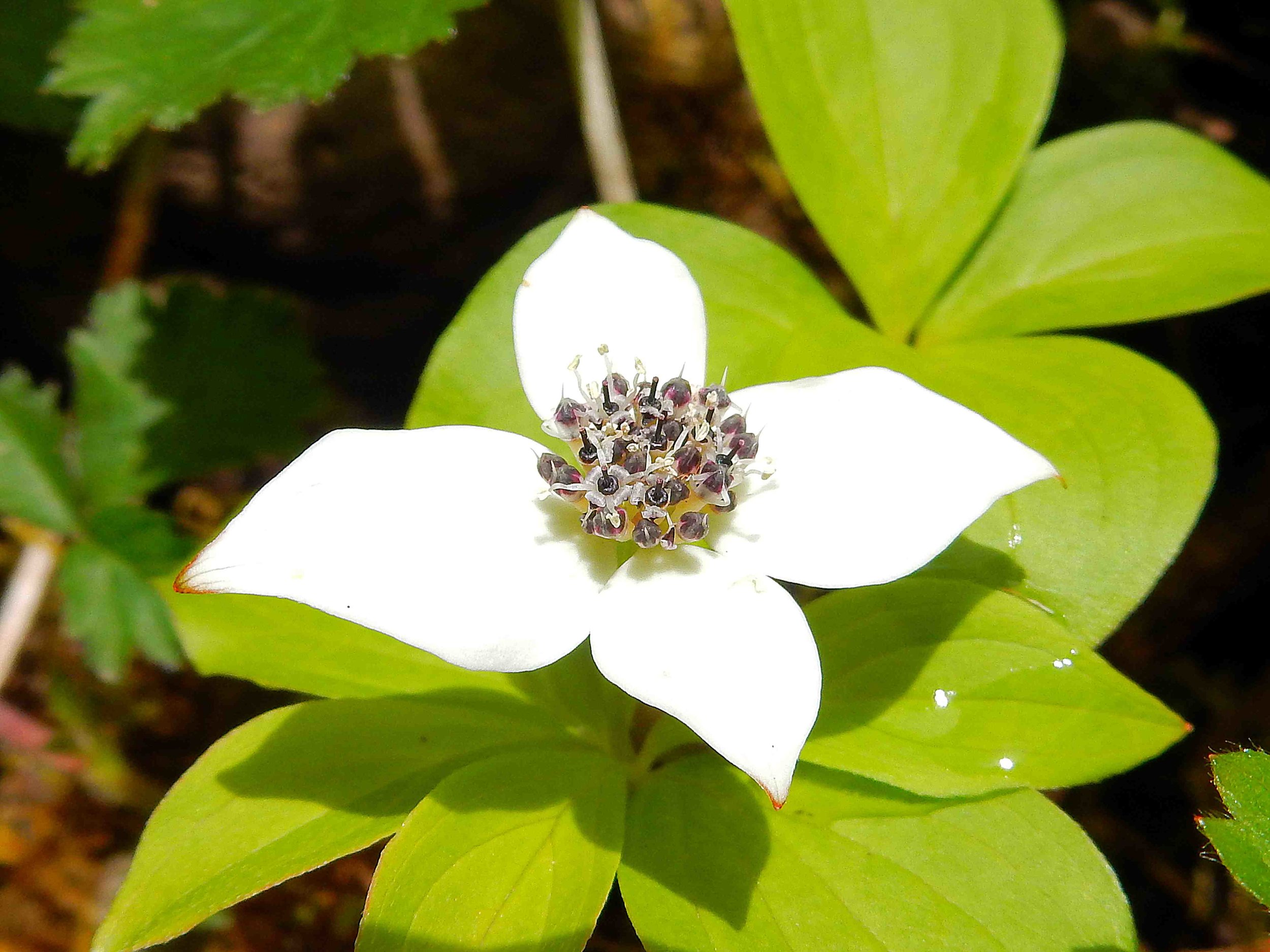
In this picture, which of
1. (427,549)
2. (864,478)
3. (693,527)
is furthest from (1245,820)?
(427,549)

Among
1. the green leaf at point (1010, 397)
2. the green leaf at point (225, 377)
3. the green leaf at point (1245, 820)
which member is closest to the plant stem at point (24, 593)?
the green leaf at point (225, 377)

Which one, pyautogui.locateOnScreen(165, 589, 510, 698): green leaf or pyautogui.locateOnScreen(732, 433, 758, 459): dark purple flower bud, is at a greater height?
pyautogui.locateOnScreen(732, 433, 758, 459): dark purple flower bud

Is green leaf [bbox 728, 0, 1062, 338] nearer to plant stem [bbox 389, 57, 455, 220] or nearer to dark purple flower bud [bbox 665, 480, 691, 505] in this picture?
dark purple flower bud [bbox 665, 480, 691, 505]

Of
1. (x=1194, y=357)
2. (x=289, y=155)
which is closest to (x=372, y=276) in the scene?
(x=289, y=155)

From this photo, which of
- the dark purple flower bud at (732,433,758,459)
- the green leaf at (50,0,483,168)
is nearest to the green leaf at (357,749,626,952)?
the dark purple flower bud at (732,433,758,459)

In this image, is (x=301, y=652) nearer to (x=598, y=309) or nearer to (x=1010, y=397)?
(x=598, y=309)

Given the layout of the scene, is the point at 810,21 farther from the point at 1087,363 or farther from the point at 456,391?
the point at 456,391
